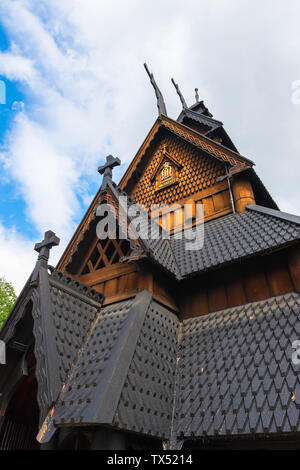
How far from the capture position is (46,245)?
6.31 meters

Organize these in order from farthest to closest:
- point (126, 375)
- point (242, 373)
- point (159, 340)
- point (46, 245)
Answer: point (46, 245) → point (159, 340) → point (242, 373) → point (126, 375)

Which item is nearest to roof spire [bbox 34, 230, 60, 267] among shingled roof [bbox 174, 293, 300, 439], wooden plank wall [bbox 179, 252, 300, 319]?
wooden plank wall [bbox 179, 252, 300, 319]

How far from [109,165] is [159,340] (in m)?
4.50

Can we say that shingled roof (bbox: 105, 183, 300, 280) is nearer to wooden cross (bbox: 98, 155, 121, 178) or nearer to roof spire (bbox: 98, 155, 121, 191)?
roof spire (bbox: 98, 155, 121, 191)

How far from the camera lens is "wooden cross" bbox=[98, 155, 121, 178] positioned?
7973 millimetres

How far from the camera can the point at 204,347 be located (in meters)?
5.50

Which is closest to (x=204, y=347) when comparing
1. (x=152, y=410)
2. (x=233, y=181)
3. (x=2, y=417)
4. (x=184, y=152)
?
(x=152, y=410)

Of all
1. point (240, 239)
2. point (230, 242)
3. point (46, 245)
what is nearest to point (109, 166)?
point (46, 245)

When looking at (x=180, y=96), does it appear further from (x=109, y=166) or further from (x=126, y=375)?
(x=126, y=375)

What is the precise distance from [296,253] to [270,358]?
215 cm

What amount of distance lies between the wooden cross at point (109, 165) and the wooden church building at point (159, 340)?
0.12 feet
